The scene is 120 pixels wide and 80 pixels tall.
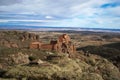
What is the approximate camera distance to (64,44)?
7812 cm

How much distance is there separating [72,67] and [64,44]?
1763 inches

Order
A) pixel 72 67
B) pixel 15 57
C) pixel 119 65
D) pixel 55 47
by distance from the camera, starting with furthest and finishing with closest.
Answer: pixel 55 47 → pixel 119 65 → pixel 15 57 → pixel 72 67

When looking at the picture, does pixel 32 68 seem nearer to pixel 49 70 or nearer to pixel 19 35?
pixel 49 70

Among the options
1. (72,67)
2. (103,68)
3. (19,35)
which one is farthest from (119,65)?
(19,35)

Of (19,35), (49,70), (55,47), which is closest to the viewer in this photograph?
(49,70)

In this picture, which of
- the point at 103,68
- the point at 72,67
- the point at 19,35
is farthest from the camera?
the point at 19,35

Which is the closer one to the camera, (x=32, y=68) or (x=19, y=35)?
(x=32, y=68)

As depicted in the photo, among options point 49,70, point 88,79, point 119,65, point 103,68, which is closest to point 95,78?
point 88,79

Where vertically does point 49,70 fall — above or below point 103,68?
above

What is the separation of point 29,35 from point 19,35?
8.74 metres

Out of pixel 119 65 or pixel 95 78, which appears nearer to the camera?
pixel 95 78

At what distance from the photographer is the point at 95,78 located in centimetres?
2695

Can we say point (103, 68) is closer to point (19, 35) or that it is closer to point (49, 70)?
point (49, 70)

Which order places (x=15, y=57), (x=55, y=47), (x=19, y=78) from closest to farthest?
(x=19, y=78) → (x=15, y=57) → (x=55, y=47)
